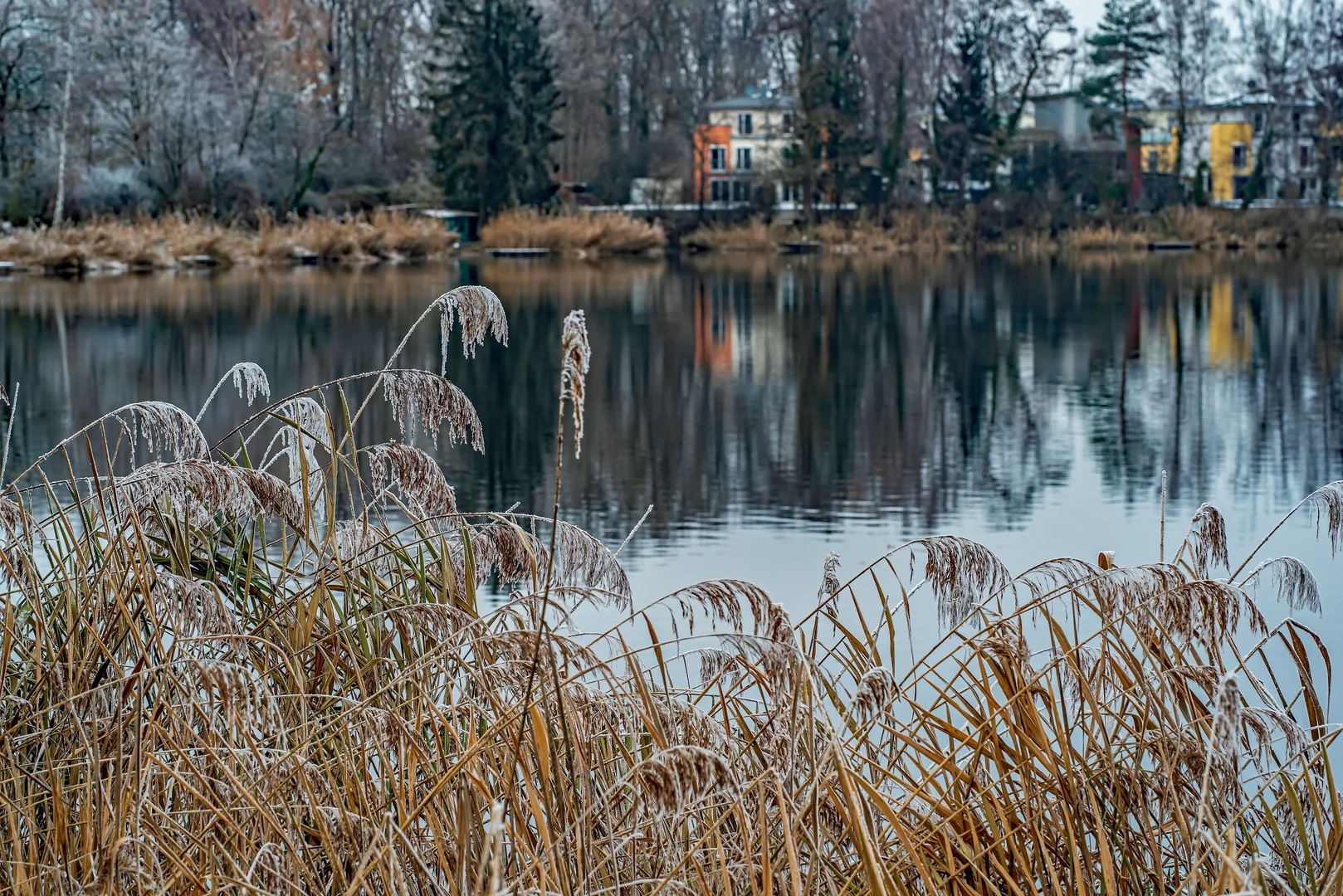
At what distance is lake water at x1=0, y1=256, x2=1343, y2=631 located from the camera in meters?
8.45

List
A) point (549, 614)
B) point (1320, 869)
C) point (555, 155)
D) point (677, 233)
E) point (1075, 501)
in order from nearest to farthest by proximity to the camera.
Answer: point (1320, 869) → point (549, 614) → point (1075, 501) → point (677, 233) → point (555, 155)

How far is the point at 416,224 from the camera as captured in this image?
129 ft

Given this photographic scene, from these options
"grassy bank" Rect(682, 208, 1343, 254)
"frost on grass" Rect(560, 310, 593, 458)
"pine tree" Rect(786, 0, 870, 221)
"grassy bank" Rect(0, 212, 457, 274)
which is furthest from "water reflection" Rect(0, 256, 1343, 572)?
"pine tree" Rect(786, 0, 870, 221)

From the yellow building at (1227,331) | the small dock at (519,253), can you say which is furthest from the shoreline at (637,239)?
the yellow building at (1227,331)

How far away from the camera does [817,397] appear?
46.0 feet

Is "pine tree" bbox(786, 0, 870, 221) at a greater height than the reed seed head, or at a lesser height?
greater

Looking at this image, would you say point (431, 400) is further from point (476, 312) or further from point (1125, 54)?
point (1125, 54)

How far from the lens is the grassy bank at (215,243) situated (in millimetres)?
30734

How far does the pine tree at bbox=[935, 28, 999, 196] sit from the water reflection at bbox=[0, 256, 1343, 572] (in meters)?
18.9

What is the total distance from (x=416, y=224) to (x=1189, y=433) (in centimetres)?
2979

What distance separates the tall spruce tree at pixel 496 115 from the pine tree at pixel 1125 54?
57.2ft

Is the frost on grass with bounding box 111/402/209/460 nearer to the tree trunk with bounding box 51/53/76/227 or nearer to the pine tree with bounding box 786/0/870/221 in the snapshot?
the tree trunk with bounding box 51/53/76/227

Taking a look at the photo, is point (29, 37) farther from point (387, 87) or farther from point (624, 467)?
point (624, 467)

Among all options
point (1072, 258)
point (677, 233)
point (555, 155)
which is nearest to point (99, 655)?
point (1072, 258)
